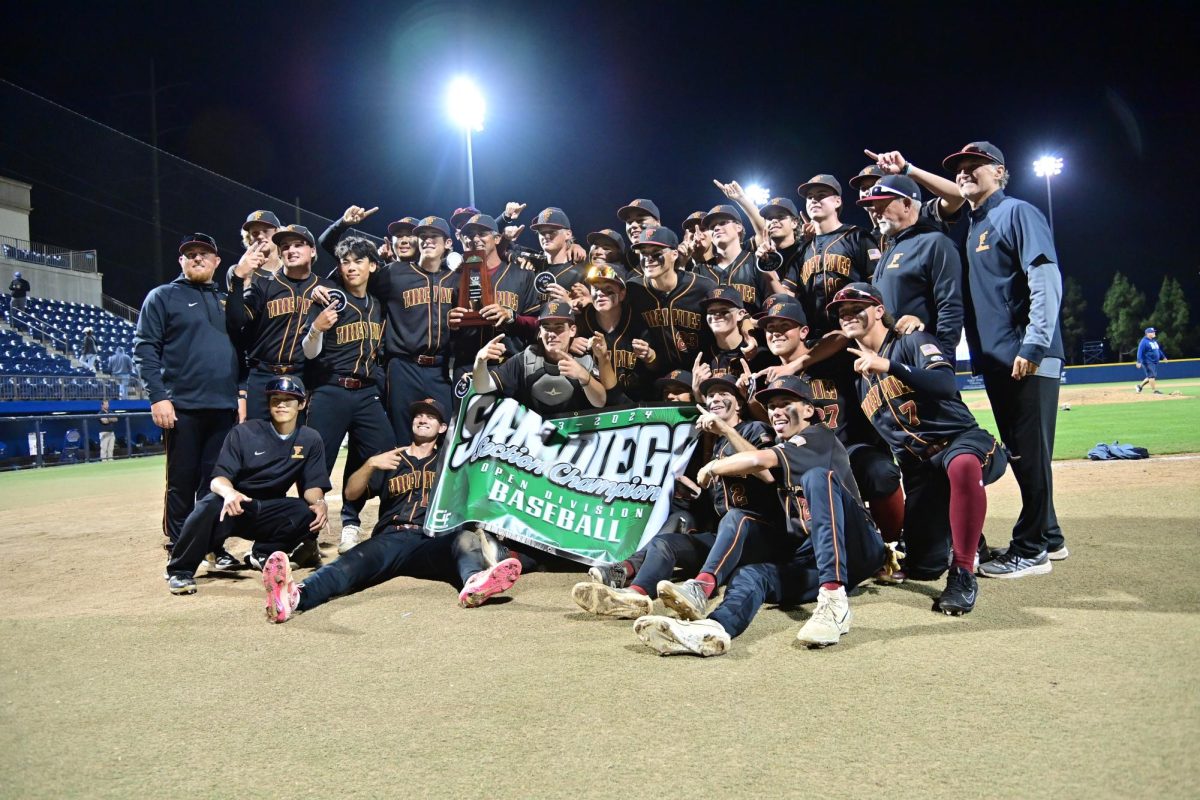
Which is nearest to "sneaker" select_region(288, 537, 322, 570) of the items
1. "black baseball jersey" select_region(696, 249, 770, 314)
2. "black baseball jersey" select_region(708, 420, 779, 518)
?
"black baseball jersey" select_region(708, 420, 779, 518)

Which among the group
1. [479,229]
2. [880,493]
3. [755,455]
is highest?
[479,229]

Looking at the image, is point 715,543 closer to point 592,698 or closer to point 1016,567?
point 592,698

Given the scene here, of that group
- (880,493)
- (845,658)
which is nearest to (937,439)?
(880,493)

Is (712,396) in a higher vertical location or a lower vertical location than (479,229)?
lower

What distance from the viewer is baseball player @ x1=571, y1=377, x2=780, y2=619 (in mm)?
3863

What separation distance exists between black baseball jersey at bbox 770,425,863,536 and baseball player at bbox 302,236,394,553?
3302mm

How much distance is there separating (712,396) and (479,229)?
9.09ft

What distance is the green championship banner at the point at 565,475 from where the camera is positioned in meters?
5.10

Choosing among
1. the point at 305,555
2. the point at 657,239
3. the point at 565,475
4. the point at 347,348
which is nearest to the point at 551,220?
the point at 657,239

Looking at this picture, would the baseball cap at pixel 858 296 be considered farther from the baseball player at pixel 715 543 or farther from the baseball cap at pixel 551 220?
the baseball cap at pixel 551 220

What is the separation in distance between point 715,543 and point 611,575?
0.75m

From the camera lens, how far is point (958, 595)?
386 centimetres

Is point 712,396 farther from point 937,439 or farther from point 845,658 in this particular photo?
point 845,658

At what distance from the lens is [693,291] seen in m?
5.74
